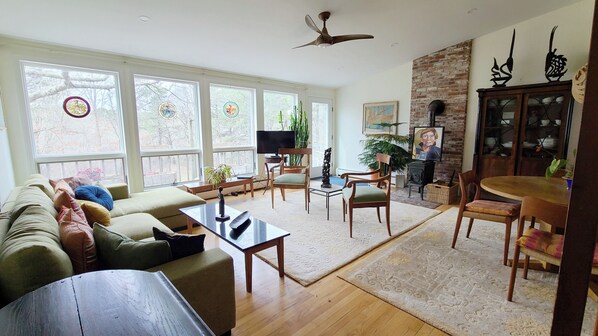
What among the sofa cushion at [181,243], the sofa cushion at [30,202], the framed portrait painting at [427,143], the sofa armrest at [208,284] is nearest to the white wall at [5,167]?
the sofa cushion at [30,202]

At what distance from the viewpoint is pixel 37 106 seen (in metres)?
3.43

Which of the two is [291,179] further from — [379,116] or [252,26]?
[379,116]

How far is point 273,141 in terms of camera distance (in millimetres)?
5422

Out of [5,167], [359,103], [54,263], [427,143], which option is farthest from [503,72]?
[5,167]

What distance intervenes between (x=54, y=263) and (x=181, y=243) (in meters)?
0.58

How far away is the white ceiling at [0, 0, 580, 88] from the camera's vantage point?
282 cm

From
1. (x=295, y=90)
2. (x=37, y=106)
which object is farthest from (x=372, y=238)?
(x=37, y=106)

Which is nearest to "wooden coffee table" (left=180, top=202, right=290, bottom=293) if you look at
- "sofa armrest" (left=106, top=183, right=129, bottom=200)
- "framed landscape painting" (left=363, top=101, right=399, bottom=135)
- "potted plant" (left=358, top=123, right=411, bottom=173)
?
"sofa armrest" (left=106, top=183, right=129, bottom=200)

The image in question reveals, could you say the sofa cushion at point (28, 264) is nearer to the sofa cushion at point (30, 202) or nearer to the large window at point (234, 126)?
the sofa cushion at point (30, 202)

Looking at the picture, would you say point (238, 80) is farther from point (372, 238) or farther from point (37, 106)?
point (372, 238)

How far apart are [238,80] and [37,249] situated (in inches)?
178

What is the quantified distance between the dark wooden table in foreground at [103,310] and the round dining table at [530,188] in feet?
7.90

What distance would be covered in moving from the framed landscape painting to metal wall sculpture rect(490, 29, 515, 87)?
1796mm

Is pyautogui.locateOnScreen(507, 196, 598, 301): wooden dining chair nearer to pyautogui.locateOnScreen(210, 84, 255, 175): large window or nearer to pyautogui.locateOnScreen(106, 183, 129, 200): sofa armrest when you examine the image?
pyautogui.locateOnScreen(106, 183, 129, 200): sofa armrest
